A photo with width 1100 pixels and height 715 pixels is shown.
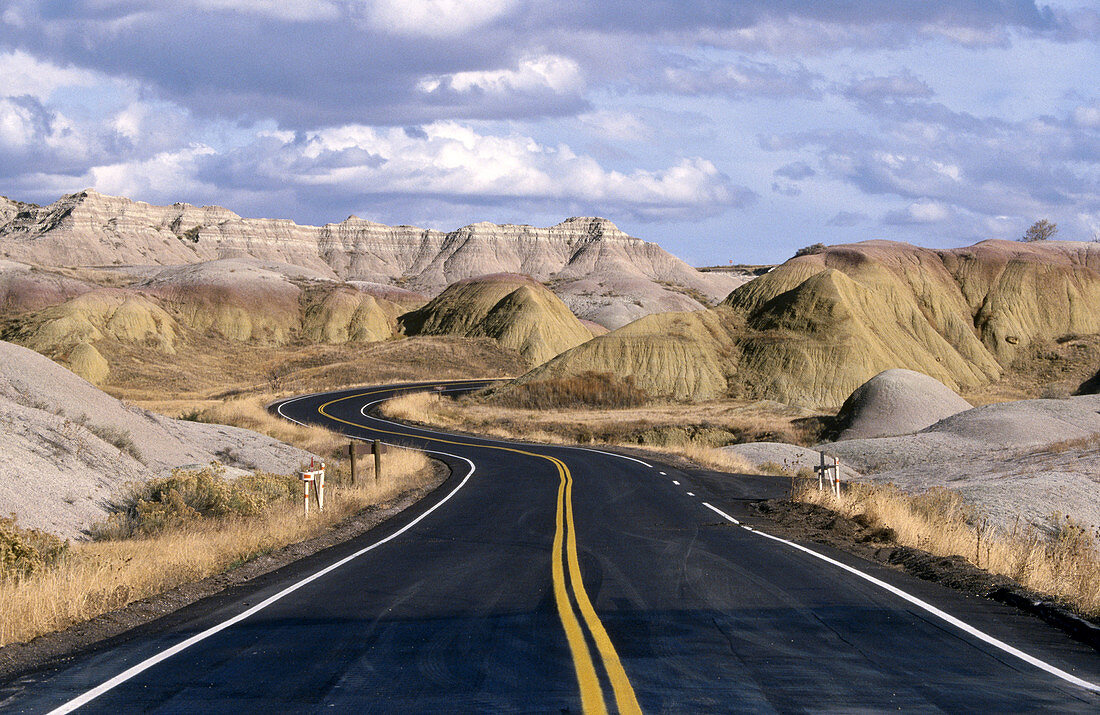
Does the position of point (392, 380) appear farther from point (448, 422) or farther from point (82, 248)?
point (82, 248)

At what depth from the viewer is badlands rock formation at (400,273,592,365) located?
11419 cm

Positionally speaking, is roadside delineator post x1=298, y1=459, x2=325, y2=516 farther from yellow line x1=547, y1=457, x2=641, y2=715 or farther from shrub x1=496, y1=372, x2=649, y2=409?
shrub x1=496, y1=372, x2=649, y2=409

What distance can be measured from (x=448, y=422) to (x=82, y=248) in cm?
14075

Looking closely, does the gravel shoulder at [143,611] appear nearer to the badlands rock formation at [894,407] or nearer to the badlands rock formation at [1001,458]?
the badlands rock formation at [1001,458]

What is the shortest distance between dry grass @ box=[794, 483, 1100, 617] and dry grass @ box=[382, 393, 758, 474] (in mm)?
16360

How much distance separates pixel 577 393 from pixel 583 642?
2576 inches

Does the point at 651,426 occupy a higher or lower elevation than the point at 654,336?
lower

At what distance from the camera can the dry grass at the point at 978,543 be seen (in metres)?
10.1

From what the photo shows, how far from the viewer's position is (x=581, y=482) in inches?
1021

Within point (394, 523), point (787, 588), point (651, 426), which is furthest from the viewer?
point (651, 426)

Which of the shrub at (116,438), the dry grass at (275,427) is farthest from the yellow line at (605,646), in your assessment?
the dry grass at (275,427)

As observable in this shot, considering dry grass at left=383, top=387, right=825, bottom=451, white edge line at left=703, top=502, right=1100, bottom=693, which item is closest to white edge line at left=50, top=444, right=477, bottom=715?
white edge line at left=703, top=502, right=1100, bottom=693

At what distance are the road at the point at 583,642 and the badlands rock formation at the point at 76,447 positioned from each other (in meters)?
6.43

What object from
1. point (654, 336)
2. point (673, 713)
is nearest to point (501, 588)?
point (673, 713)
